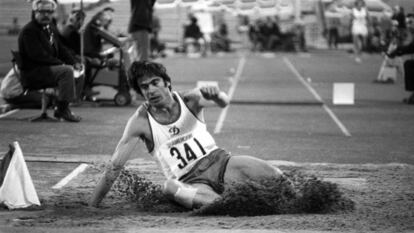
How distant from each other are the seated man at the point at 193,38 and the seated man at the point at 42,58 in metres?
25.5

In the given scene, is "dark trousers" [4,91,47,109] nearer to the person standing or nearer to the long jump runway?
the long jump runway

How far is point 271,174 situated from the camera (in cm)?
759

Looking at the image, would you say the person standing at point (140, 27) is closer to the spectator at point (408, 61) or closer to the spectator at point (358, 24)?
the spectator at point (408, 61)

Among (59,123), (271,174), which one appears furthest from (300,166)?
(59,123)

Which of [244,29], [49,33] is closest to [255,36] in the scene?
[244,29]

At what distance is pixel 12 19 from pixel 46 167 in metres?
8.94

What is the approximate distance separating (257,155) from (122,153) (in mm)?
3734

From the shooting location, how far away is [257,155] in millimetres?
10992

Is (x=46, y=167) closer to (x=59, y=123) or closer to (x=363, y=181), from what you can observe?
(x=363, y=181)

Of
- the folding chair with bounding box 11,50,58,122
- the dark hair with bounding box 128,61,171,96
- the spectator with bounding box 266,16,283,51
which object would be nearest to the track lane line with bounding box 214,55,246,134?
the folding chair with bounding box 11,50,58,122

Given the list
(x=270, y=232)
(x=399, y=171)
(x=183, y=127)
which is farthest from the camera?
(x=399, y=171)

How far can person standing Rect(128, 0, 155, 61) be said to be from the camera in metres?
17.6

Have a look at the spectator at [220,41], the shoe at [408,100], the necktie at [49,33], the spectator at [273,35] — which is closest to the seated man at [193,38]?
the spectator at [220,41]

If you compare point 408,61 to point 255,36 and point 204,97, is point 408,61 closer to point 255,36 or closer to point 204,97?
point 204,97
